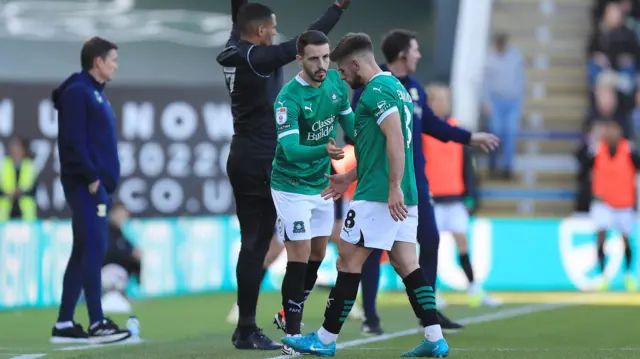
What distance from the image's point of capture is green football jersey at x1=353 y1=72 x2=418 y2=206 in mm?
7973

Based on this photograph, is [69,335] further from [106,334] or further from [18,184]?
[18,184]

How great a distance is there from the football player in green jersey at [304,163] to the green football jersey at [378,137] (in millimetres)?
267

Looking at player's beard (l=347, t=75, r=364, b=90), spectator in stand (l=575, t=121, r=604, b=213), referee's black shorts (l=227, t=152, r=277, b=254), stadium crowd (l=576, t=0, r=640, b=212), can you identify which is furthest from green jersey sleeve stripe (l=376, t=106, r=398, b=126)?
stadium crowd (l=576, t=0, r=640, b=212)

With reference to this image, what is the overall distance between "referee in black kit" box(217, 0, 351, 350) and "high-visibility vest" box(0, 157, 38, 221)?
9288 mm

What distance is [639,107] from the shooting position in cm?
2098

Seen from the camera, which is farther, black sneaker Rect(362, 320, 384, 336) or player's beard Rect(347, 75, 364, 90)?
black sneaker Rect(362, 320, 384, 336)

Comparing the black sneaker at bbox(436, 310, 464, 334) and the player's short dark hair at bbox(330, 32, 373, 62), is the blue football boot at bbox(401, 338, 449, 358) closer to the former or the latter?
the player's short dark hair at bbox(330, 32, 373, 62)

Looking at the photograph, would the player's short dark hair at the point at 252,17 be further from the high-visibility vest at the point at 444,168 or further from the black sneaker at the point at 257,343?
the high-visibility vest at the point at 444,168

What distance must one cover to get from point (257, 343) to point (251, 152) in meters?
1.24

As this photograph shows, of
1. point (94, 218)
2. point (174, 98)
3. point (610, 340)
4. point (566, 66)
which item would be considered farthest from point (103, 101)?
→ point (566, 66)

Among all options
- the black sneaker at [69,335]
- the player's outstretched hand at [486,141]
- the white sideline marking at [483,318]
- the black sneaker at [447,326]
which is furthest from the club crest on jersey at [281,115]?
the black sneaker at [447,326]

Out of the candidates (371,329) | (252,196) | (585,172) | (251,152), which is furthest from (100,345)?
(585,172)

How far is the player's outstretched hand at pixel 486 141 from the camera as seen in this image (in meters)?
9.43

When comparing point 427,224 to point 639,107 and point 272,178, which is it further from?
point 639,107
